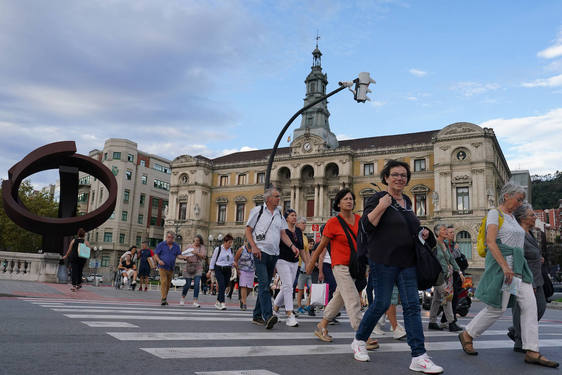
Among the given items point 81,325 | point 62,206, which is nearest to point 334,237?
point 81,325

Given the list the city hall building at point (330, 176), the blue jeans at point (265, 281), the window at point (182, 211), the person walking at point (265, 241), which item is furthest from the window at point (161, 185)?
the blue jeans at point (265, 281)

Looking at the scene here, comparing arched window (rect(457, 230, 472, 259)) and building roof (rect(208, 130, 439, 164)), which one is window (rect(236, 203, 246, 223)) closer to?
building roof (rect(208, 130, 439, 164))

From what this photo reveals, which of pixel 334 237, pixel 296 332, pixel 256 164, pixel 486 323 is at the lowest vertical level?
pixel 296 332

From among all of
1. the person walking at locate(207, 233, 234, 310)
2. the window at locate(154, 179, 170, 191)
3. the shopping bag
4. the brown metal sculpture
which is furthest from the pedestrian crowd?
the window at locate(154, 179, 170, 191)

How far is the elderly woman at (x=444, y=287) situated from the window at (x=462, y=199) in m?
36.2

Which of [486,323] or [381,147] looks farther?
[381,147]

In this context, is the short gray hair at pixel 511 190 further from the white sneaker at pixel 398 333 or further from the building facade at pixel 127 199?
the building facade at pixel 127 199

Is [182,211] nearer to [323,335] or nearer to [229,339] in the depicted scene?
[323,335]

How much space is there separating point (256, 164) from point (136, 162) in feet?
68.3

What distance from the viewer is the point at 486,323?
194 inches

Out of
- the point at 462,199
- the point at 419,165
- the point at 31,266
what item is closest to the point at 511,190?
the point at 31,266

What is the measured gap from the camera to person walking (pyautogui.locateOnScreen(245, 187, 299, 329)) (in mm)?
6750

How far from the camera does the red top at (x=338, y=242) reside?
5.60 meters

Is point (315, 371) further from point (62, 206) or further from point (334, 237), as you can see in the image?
point (62, 206)
